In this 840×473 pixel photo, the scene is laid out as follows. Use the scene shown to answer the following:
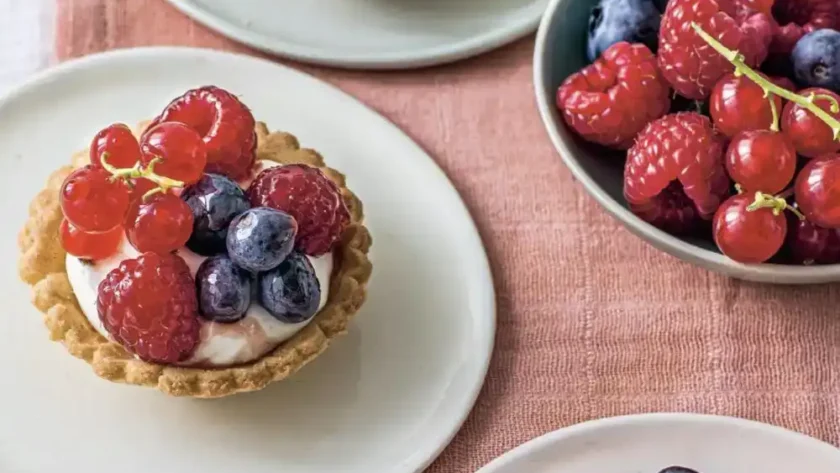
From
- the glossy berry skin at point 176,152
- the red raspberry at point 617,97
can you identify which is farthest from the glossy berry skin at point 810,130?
the glossy berry skin at point 176,152

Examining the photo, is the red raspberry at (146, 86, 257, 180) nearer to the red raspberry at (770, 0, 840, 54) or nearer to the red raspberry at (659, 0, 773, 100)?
the red raspberry at (659, 0, 773, 100)

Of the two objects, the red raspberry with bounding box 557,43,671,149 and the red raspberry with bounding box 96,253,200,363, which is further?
the red raspberry with bounding box 557,43,671,149

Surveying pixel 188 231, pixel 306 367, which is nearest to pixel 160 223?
pixel 188 231

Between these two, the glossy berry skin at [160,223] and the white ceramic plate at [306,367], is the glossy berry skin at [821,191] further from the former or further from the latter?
the glossy berry skin at [160,223]

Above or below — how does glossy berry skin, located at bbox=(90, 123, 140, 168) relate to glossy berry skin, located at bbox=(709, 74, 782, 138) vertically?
above

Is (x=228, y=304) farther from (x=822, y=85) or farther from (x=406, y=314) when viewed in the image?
(x=822, y=85)

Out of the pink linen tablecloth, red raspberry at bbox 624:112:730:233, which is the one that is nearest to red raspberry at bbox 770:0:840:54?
red raspberry at bbox 624:112:730:233
